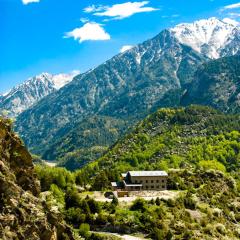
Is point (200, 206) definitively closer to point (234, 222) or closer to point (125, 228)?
point (234, 222)

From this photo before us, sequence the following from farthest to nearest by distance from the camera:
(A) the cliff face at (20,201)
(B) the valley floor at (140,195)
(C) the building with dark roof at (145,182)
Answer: (C) the building with dark roof at (145,182)
(B) the valley floor at (140,195)
(A) the cliff face at (20,201)

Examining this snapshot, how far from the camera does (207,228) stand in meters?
98.9

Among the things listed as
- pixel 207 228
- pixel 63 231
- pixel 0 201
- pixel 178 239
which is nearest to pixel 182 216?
pixel 207 228

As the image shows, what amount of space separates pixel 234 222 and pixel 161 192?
68.4 ft

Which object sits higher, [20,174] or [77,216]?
[20,174]

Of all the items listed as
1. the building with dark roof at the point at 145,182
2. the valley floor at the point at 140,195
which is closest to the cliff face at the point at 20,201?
the valley floor at the point at 140,195

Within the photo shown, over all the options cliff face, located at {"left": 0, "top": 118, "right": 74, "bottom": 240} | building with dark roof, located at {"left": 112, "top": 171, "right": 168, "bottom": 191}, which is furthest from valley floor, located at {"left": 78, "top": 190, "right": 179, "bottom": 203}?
cliff face, located at {"left": 0, "top": 118, "right": 74, "bottom": 240}

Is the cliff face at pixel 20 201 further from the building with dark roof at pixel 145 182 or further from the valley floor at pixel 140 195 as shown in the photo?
the building with dark roof at pixel 145 182

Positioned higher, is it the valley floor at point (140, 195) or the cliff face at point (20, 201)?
the cliff face at point (20, 201)

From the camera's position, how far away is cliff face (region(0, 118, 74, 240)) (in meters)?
43.0

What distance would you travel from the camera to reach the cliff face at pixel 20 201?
4303cm

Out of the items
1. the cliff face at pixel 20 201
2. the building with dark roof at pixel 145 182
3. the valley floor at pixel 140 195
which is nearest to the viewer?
the cliff face at pixel 20 201

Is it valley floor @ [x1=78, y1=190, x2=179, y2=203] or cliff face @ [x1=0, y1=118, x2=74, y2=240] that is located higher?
cliff face @ [x1=0, y1=118, x2=74, y2=240]

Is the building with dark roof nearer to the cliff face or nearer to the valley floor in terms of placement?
the valley floor
